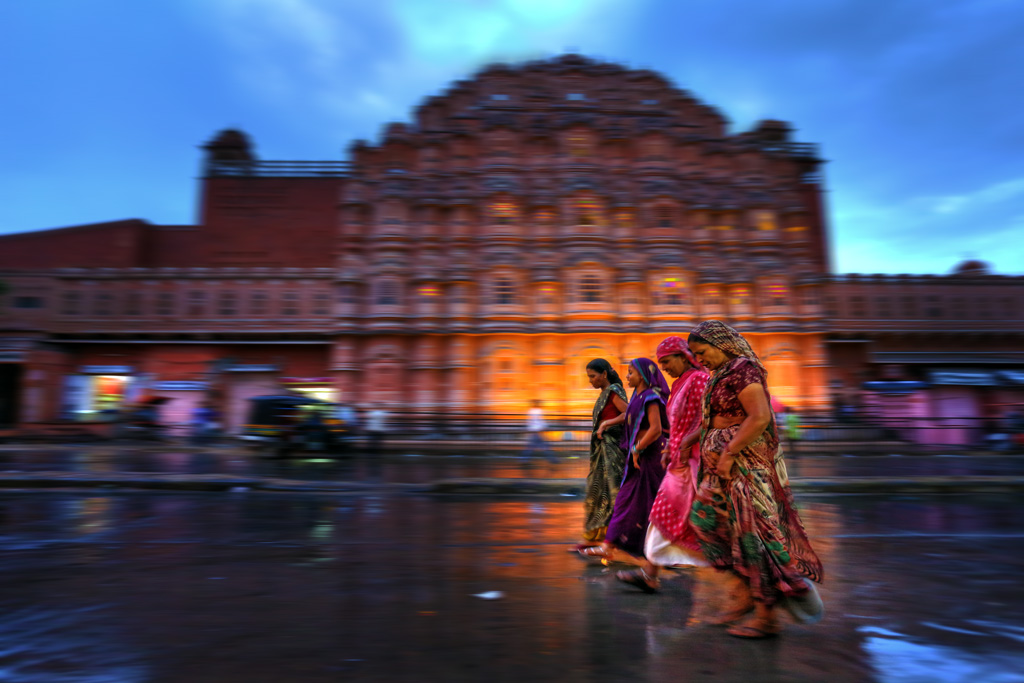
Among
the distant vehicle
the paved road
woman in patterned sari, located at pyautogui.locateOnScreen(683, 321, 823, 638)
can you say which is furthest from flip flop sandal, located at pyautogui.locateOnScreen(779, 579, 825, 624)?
the distant vehicle

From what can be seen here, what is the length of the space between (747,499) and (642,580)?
1.01 m

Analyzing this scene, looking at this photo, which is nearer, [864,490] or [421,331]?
[864,490]

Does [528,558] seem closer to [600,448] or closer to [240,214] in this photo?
[600,448]

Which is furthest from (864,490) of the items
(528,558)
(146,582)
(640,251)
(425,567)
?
(640,251)

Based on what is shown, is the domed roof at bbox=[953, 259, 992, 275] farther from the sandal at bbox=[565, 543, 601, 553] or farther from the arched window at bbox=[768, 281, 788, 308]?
the sandal at bbox=[565, 543, 601, 553]

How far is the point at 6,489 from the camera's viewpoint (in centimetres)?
861

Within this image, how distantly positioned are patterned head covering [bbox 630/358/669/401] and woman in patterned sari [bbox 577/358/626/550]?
37 centimetres

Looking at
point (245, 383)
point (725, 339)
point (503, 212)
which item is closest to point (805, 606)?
point (725, 339)

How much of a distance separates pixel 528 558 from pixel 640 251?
30794 mm

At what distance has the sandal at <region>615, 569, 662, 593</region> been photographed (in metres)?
3.94

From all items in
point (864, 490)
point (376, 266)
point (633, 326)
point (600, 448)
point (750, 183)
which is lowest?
point (864, 490)

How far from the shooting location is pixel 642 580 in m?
3.95

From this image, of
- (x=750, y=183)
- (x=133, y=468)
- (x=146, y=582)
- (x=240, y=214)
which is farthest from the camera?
(x=240, y=214)

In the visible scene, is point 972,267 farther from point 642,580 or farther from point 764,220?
point 642,580
